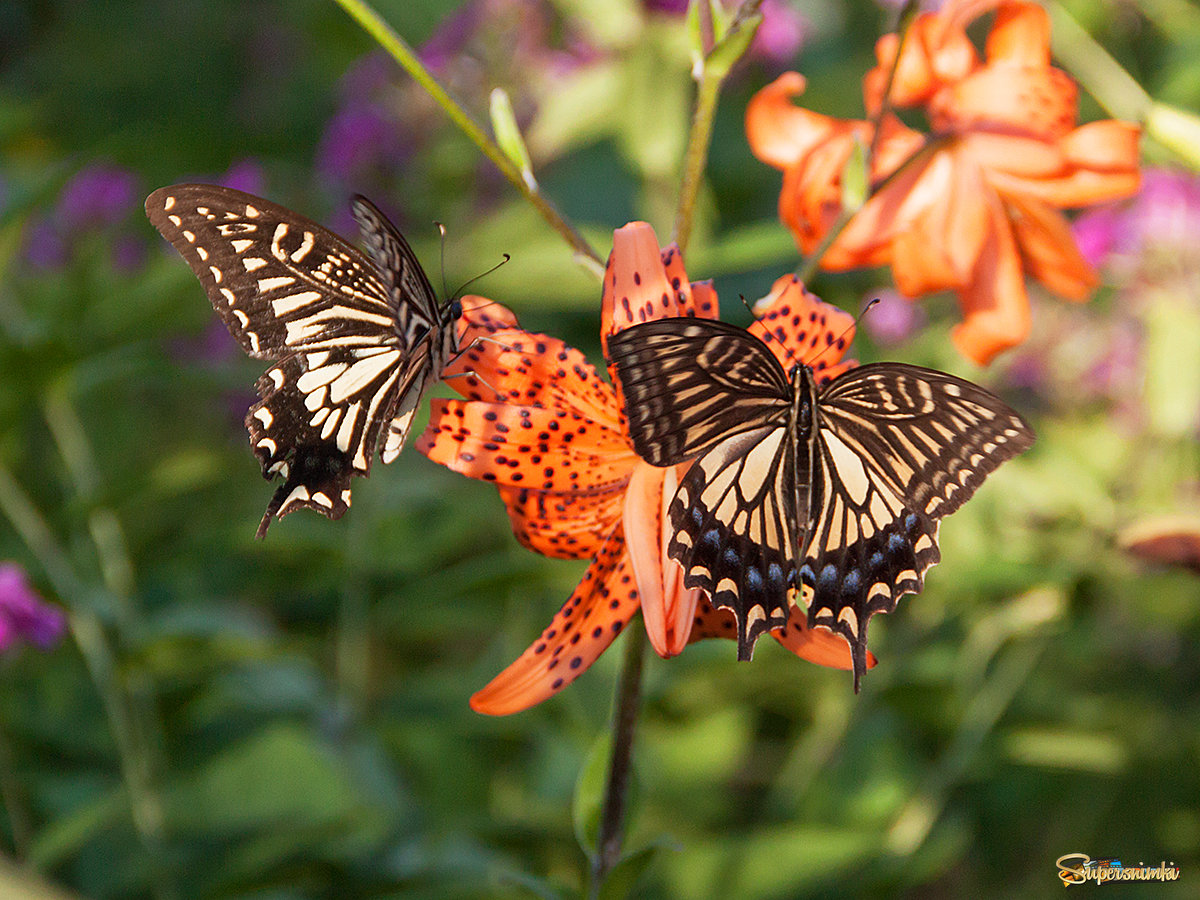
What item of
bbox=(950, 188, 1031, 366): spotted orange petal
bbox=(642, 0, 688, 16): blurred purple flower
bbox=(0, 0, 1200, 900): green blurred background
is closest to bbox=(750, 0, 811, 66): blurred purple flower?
bbox=(0, 0, 1200, 900): green blurred background

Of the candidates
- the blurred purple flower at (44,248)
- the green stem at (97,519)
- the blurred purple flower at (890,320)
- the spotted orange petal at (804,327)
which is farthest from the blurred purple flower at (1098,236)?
the blurred purple flower at (44,248)

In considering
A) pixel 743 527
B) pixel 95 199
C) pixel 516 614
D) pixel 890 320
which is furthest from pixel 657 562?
pixel 95 199

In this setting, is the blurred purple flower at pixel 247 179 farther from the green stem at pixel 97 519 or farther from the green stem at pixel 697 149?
the green stem at pixel 697 149

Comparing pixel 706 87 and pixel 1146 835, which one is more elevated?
pixel 706 87

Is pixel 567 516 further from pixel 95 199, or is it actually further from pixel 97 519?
pixel 95 199

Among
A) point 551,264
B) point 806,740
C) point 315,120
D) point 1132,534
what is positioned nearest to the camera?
point 1132,534

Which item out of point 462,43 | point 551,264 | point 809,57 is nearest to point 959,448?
point 551,264

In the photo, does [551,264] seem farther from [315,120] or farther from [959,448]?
[315,120]

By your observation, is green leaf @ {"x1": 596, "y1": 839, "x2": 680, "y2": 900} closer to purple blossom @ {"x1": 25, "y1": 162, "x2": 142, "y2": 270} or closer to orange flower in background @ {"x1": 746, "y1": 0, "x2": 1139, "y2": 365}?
orange flower in background @ {"x1": 746, "y1": 0, "x2": 1139, "y2": 365}
